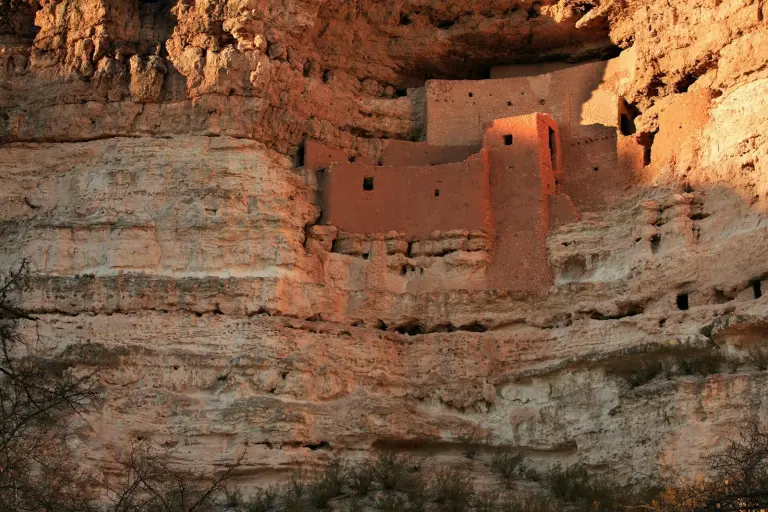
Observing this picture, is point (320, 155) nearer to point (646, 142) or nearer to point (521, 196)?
point (521, 196)

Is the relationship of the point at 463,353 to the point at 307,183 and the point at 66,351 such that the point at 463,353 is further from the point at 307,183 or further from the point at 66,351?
the point at 66,351

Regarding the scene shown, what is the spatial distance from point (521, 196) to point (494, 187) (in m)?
0.41

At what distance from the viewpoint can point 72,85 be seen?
66.8 feet

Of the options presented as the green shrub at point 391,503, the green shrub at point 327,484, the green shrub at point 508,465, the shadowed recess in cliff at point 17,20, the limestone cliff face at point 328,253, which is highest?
the shadowed recess in cliff at point 17,20

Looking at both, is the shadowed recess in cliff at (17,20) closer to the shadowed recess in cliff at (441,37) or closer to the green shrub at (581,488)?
the shadowed recess in cliff at (441,37)

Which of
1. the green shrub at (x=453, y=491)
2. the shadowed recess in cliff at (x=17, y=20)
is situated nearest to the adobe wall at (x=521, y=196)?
the green shrub at (x=453, y=491)

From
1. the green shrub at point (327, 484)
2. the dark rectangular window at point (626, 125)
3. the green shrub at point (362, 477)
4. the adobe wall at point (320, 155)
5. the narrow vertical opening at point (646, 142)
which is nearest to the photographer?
the green shrub at point (327, 484)

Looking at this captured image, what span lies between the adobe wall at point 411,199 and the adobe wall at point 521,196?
0.93ft

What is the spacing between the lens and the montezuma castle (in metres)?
19.8

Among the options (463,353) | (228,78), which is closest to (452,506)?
(463,353)

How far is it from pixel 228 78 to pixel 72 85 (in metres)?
2.32

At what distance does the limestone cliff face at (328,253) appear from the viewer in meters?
17.5

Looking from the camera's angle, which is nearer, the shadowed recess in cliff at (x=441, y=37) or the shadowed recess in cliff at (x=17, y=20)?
the shadowed recess in cliff at (x=17, y=20)

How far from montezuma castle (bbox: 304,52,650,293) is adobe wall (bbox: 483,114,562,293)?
1 cm
